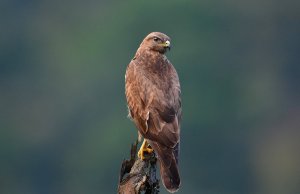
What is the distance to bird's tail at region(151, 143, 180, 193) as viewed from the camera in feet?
48.5

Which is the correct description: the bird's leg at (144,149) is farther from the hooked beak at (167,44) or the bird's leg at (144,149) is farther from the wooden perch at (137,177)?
the hooked beak at (167,44)

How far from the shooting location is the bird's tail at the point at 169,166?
14773mm

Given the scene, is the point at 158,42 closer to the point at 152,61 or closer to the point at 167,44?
the point at 167,44

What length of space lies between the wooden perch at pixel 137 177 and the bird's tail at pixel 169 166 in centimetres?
16

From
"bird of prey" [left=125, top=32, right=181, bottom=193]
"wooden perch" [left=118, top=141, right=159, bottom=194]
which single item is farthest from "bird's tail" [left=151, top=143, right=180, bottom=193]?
"wooden perch" [left=118, top=141, right=159, bottom=194]

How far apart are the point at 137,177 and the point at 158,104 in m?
1.75

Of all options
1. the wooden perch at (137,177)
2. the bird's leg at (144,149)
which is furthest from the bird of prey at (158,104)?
the wooden perch at (137,177)

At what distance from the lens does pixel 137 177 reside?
46.9 feet

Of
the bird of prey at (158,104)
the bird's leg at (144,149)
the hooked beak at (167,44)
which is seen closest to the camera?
the bird of prey at (158,104)

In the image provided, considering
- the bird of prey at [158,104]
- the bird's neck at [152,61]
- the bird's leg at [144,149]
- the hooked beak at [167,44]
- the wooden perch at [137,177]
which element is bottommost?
the wooden perch at [137,177]
